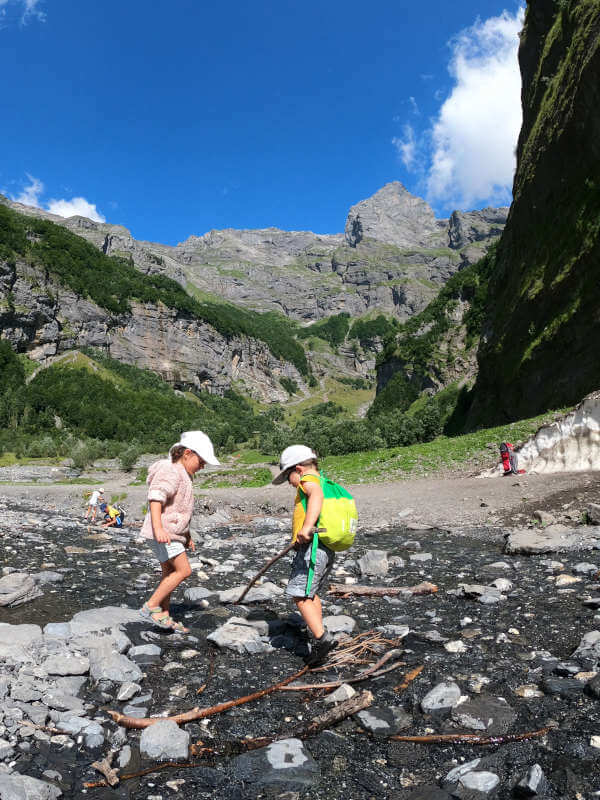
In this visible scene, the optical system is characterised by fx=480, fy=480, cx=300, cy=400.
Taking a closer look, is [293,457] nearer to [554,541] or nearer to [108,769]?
[108,769]

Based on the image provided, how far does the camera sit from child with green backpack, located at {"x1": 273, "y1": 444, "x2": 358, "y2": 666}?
562cm

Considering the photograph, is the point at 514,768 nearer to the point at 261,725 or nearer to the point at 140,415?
the point at 261,725

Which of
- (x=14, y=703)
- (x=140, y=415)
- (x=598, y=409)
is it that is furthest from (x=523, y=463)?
(x=140, y=415)

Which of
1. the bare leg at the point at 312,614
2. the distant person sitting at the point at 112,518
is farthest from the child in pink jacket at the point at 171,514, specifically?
the distant person sitting at the point at 112,518

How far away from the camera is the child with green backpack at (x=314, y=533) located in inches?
221

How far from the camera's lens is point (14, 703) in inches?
162

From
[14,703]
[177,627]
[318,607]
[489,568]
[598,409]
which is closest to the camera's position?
[14,703]

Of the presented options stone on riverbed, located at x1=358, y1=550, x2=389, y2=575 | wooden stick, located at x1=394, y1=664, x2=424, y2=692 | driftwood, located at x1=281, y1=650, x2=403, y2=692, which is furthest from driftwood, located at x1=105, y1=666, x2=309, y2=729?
stone on riverbed, located at x1=358, y1=550, x2=389, y2=575

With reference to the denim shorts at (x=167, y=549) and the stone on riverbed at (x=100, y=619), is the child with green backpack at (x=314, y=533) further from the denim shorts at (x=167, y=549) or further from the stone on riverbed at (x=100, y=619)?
the stone on riverbed at (x=100, y=619)

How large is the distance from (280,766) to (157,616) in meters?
3.42

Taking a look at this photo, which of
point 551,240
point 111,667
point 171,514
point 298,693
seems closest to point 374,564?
point 171,514

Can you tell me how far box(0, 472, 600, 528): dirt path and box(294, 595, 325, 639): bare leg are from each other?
10475 millimetres

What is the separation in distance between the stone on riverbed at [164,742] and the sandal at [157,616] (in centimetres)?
249

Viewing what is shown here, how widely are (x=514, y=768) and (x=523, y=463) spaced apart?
18780 mm
